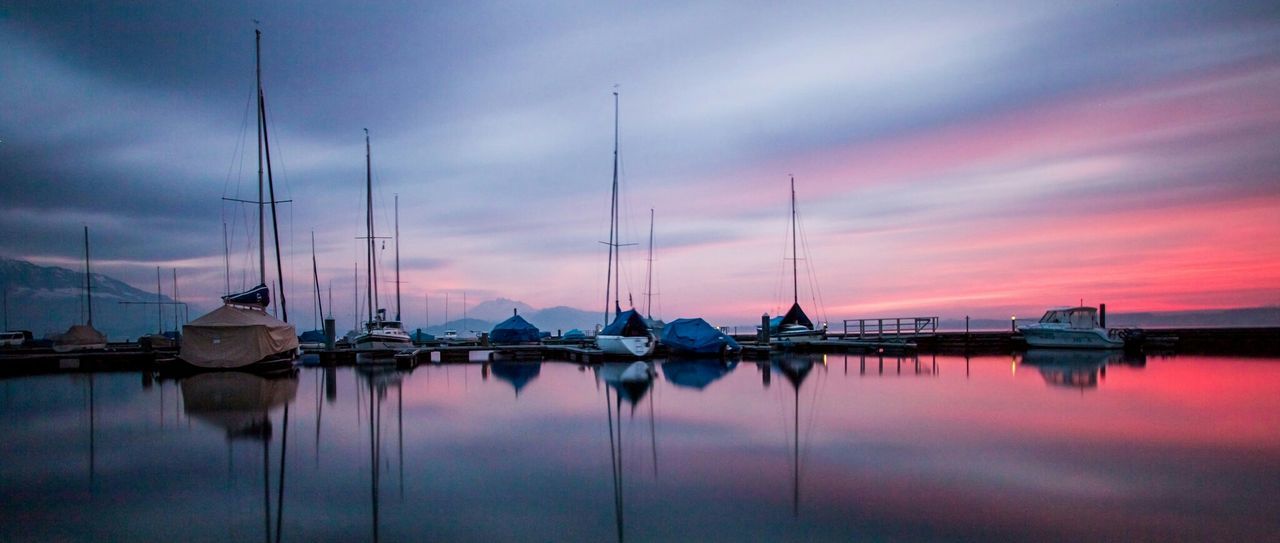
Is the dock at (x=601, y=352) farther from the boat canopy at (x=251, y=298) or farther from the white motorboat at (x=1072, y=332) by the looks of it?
the boat canopy at (x=251, y=298)

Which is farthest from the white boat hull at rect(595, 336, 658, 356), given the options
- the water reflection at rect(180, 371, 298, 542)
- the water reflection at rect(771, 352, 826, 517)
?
the water reflection at rect(180, 371, 298, 542)

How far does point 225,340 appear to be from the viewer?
24.0 meters

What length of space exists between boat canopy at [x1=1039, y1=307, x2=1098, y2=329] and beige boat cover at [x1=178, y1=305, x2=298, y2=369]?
135 feet

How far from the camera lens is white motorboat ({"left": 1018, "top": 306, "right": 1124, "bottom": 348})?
38.1m

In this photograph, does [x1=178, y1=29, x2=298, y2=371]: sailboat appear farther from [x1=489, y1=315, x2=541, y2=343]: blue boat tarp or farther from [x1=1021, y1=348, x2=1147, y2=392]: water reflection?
[x1=1021, y1=348, x2=1147, y2=392]: water reflection

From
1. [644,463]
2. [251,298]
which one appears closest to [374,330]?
[251,298]

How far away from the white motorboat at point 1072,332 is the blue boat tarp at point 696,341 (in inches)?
742

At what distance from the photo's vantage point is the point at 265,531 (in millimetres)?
7176

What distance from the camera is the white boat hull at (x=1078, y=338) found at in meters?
37.9

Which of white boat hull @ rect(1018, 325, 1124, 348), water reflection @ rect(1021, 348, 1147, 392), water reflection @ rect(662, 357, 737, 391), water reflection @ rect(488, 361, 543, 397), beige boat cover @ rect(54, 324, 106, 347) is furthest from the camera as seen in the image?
beige boat cover @ rect(54, 324, 106, 347)

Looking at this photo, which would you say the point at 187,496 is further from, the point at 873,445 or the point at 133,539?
the point at 873,445

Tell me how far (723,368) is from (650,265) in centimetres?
2598

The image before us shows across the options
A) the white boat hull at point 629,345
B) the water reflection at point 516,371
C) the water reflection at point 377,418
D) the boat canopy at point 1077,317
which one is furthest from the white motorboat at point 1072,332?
the water reflection at point 377,418

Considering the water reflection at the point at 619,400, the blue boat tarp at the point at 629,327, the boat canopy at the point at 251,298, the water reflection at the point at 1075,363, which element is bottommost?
the water reflection at the point at 1075,363
